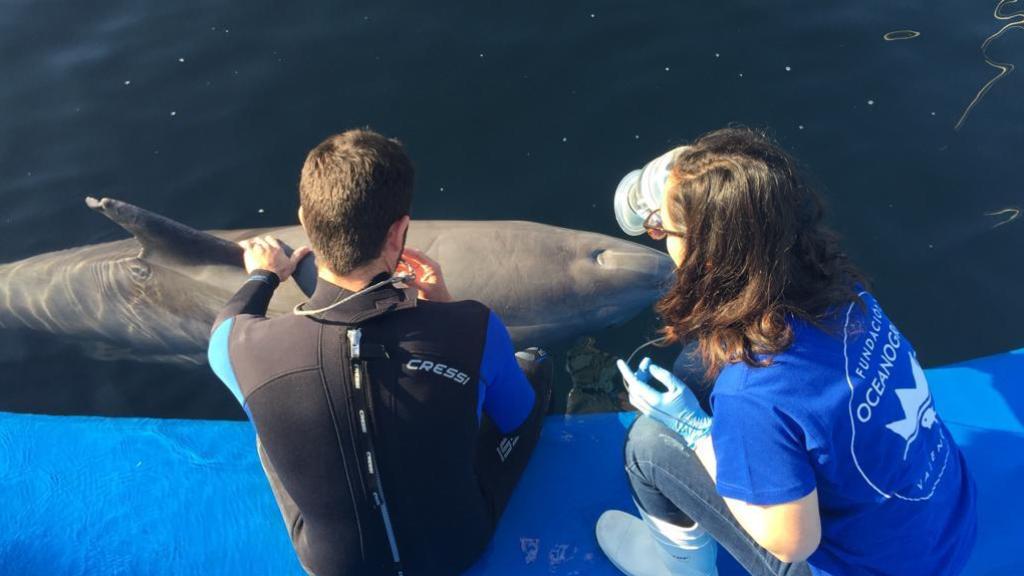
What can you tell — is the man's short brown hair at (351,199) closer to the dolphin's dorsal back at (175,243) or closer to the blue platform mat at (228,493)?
the blue platform mat at (228,493)

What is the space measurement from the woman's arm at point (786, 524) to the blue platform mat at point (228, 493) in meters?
1.51

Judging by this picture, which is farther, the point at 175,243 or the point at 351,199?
the point at 175,243

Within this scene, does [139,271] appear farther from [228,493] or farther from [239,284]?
[228,493]

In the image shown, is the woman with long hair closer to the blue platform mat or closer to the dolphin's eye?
the blue platform mat

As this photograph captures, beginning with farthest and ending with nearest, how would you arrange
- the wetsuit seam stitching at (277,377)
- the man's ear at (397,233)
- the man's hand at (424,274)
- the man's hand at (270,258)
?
1. the man's hand at (270,258)
2. the man's hand at (424,274)
3. the man's ear at (397,233)
4. the wetsuit seam stitching at (277,377)

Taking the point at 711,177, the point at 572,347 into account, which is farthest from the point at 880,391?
the point at 572,347

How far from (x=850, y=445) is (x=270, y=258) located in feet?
11.0

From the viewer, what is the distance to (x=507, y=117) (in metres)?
8.05

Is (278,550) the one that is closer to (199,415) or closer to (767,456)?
(199,415)

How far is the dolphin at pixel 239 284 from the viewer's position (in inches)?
233

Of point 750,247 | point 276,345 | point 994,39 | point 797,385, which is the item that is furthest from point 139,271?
point 994,39

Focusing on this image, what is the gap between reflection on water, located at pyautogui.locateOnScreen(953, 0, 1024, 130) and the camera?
778 centimetres

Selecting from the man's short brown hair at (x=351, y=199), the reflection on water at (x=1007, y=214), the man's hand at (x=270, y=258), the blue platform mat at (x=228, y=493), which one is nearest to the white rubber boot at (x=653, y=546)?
the blue platform mat at (x=228, y=493)

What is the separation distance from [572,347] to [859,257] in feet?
8.97
